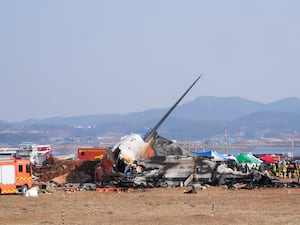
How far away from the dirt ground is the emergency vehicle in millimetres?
1915

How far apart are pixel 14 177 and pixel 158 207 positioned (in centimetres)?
1451

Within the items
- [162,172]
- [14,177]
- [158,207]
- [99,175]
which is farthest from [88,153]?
[158,207]

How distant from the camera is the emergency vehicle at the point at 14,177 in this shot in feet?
170

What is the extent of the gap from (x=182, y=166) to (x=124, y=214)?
19.4 m

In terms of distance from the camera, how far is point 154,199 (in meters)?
45.3

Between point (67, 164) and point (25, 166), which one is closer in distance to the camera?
point (25, 166)

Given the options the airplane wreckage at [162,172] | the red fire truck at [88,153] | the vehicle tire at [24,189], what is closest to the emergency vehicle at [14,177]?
the vehicle tire at [24,189]

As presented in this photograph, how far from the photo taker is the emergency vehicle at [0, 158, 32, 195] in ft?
170

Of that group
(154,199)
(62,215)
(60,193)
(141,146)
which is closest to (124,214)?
(62,215)

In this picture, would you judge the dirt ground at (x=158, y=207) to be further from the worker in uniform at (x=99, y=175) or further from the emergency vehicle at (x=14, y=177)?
the worker in uniform at (x=99, y=175)

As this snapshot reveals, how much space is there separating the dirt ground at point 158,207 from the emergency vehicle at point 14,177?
191 centimetres

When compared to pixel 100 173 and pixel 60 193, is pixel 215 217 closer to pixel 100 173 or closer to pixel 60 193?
pixel 60 193

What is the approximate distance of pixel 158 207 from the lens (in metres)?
40.2

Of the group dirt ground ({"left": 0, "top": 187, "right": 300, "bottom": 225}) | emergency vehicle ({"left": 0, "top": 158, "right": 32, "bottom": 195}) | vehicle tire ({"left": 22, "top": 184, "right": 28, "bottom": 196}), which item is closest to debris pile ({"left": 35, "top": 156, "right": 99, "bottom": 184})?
emergency vehicle ({"left": 0, "top": 158, "right": 32, "bottom": 195})
